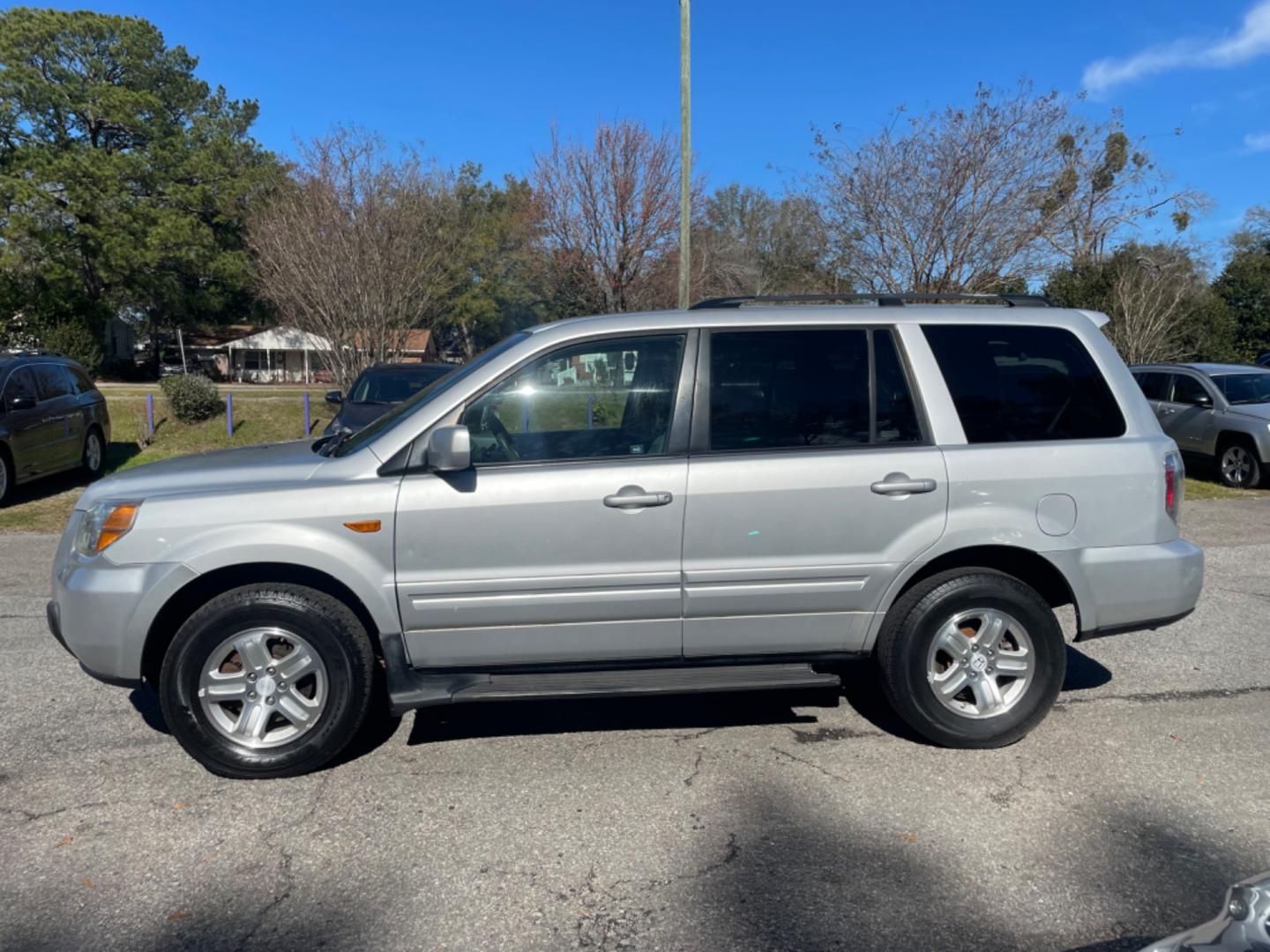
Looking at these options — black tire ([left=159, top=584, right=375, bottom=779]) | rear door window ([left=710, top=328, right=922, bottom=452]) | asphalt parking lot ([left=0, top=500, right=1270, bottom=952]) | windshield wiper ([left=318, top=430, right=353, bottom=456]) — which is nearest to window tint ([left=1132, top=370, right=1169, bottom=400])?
asphalt parking lot ([left=0, top=500, right=1270, bottom=952])

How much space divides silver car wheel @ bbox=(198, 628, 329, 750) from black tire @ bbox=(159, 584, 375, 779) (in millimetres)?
26

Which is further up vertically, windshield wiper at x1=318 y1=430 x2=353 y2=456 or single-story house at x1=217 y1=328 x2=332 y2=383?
single-story house at x1=217 y1=328 x2=332 y2=383

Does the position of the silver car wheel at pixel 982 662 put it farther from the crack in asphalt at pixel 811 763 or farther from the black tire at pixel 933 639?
the crack in asphalt at pixel 811 763

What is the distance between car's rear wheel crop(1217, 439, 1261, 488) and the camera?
12.3 meters

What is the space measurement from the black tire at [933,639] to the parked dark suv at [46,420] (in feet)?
34.1

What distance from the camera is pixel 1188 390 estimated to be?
1354 cm

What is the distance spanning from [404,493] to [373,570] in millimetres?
334

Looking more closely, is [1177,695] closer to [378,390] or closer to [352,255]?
[378,390]

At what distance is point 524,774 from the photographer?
3.92 metres

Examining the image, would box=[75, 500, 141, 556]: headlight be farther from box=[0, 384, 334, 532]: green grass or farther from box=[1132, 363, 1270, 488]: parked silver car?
box=[1132, 363, 1270, 488]: parked silver car

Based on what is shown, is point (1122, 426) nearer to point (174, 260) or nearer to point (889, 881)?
point (889, 881)

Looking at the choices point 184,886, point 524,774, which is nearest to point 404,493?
point 524,774

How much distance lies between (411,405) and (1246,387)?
42.9 feet

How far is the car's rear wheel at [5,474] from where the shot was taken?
10.5 metres
